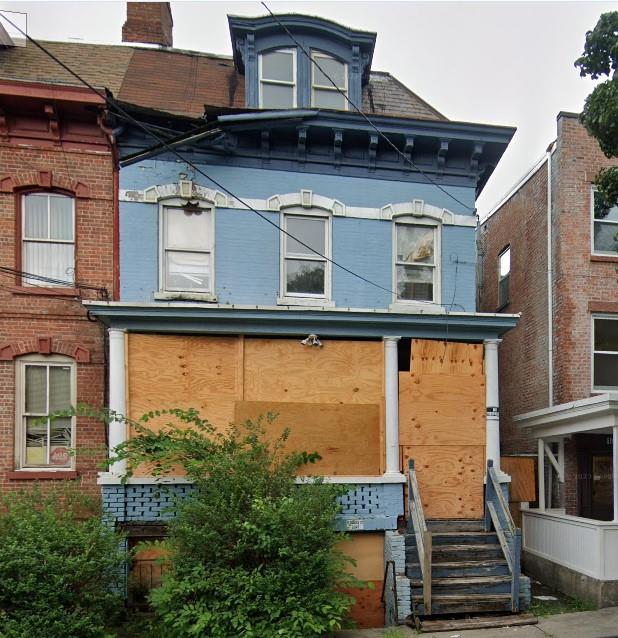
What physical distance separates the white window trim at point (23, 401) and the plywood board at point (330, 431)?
2.91m

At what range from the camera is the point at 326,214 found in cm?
966

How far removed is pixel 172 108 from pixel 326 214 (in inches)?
137

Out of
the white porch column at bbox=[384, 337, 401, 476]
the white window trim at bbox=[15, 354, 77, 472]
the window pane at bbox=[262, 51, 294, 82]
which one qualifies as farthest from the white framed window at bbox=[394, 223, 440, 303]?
the white window trim at bbox=[15, 354, 77, 472]

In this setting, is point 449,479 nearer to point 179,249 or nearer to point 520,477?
point 520,477

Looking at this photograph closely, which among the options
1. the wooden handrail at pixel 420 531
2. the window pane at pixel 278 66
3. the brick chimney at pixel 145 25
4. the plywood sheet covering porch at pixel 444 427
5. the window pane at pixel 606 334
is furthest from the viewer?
the brick chimney at pixel 145 25

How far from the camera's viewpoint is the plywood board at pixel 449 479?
356 inches

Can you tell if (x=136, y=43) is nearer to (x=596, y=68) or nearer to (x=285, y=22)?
(x=285, y=22)

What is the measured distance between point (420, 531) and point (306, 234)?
5.45 m

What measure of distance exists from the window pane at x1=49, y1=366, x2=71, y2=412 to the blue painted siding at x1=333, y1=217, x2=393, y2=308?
4960 mm

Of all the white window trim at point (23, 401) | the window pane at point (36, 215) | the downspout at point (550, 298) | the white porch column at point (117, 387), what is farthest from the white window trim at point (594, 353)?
the window pane at point (36, 215)

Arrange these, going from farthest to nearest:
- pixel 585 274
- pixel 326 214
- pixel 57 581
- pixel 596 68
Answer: pixel 585 274 → pixel 326 214 → pixel 596 68 → pixel 57 581

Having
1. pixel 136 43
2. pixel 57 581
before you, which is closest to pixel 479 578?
pixel 57 581

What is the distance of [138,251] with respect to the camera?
9.09 metres

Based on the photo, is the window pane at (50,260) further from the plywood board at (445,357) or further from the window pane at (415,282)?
the plywood board at (445,357)
